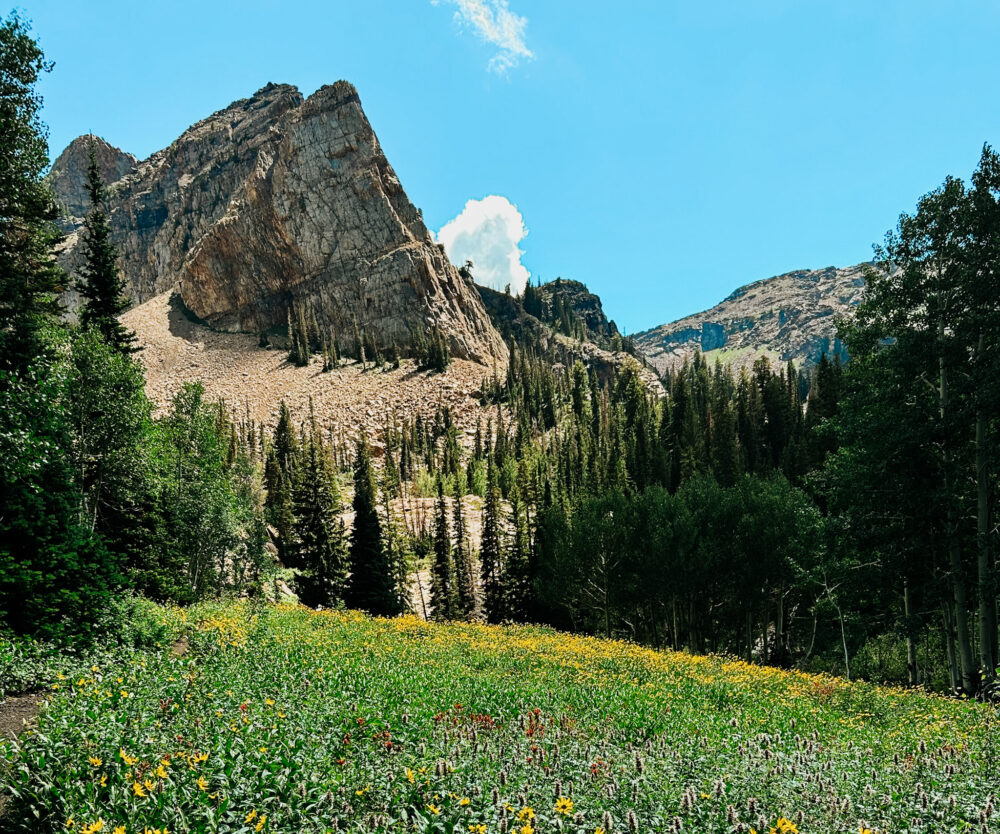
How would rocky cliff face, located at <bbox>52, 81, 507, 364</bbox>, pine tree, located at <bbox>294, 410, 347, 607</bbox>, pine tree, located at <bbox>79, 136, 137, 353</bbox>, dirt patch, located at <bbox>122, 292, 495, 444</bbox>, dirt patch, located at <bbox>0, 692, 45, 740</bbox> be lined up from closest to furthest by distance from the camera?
dirt patch, located at <bbox>0, 692, 45, 740</bbox>, pine tree, located at <bbox>79, 136, 137, 353</bbox>, pine tree, located at <bbox>294, 410, 347, 607</bbox>, dirt patch, located at <bbox>122, 292, 495, 444</bbox>, rocky cliff face, located at <bbox>52, 81, 507, 364</bbox>

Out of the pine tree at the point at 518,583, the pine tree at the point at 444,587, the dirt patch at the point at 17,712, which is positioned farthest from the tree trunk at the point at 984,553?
the pine tree at the point at 444,587

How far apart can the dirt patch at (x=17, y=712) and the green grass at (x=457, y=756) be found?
55 centimetres

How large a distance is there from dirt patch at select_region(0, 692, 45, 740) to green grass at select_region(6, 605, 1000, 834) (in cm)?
55

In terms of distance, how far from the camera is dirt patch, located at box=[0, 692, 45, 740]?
7466 mm

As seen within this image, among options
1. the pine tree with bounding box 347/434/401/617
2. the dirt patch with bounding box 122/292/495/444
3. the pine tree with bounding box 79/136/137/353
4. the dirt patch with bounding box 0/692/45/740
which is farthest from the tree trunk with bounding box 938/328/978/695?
the dirt patch with bounding box 122/292/495/444

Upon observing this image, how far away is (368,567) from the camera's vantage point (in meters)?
39.8

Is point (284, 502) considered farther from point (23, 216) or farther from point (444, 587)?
point (23, 216)

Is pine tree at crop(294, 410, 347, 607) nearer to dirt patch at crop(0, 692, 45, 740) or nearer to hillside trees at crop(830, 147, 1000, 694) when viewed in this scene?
dirt patch at crop(0, 692, 45, 740)

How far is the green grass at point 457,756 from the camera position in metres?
5.01

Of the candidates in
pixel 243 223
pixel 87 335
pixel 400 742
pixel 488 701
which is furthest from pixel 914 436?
pixel 243 223

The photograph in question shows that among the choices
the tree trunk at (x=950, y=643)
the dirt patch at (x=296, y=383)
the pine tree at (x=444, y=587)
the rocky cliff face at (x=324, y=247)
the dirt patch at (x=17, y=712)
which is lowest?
the pine tree at (x=444, y=587)

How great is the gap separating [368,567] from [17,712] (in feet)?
106

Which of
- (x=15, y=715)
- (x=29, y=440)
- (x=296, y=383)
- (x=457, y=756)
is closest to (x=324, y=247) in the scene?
(x=296, y=383)

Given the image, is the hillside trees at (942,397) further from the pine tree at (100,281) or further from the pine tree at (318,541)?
the pine tree at (318,541)
